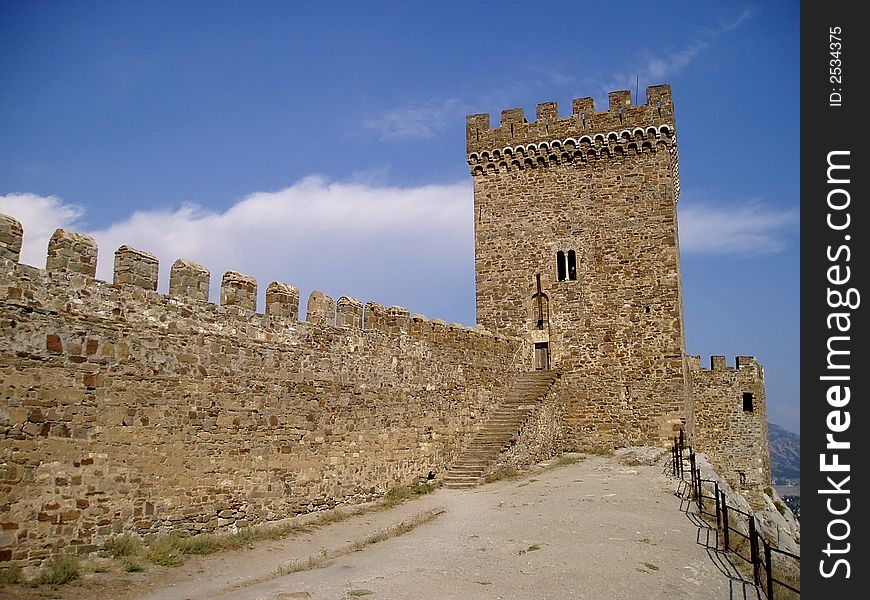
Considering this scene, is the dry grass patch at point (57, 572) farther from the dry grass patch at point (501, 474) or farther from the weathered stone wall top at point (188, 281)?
the dry grass patch at point (501, 474)

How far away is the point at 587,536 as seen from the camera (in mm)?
10109

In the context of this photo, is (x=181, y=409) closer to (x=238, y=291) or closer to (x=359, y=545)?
(x=238, y=291)

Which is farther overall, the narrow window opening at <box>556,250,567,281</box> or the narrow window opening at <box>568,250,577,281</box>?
the narrow window opening at <box>556,250,567,281</box>

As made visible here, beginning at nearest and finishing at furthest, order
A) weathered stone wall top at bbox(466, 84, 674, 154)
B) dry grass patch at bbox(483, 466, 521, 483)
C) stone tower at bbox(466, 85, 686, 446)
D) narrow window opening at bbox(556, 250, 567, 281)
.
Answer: dry grass patch at bbox(483, 466, 521, 483), stone tower at bbox(466, 85, 686, 446), weathered stone wall top at bbox(466, 84, 674, 154), narrow window opening at bbox(556, 250, 567, 281)

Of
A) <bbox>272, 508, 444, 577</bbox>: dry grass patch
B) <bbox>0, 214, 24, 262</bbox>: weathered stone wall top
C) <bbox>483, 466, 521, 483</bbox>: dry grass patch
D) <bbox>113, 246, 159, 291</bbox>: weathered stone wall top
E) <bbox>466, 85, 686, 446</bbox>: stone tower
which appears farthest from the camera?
<bbox>466, 85, 686, 446</bbox>: stone tower

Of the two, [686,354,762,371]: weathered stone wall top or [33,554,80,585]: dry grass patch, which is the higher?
[686,354,762,371]: weathered stone wall top

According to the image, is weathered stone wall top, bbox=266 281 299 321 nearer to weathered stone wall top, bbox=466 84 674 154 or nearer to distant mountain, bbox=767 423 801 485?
weathered stone wall top, bbox=466 84 674 154

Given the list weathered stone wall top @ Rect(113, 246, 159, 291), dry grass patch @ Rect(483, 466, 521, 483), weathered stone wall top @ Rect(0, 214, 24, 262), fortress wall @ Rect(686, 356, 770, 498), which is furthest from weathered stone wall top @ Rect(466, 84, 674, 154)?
weathered stone wall top @ Rect(0, 214, 24, 262)

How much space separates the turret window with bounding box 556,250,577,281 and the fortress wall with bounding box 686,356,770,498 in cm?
617

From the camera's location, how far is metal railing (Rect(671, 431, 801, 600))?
7.36 meters

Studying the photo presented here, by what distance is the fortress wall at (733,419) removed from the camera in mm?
24297

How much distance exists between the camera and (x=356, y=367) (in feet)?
45.3

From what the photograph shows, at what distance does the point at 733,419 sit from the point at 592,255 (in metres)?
8.63

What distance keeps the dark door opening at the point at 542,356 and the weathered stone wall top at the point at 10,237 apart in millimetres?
14789
